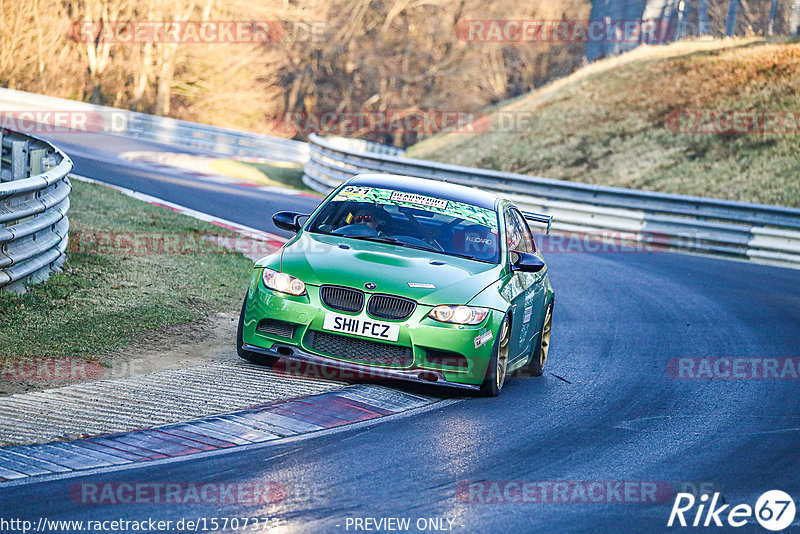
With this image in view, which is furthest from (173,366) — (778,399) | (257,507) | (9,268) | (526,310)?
(778,399)

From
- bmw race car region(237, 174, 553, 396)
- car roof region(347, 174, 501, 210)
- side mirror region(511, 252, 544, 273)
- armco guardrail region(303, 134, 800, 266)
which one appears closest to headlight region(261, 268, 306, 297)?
bmw race car region(237, 174, 553, 396)

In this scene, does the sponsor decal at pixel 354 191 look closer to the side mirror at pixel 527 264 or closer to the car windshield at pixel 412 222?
the car windshield at pixel 412 222

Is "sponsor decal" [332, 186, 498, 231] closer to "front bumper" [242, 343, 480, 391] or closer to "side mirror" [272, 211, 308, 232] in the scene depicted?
"side mirror" [272, 211, 308, 232]

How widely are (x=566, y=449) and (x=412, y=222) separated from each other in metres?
2.86

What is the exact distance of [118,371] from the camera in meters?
8.29

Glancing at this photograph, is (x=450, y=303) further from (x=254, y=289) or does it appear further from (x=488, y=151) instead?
(x=488, y=151)

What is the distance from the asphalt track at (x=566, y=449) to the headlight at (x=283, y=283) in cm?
136

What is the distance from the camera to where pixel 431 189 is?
9688mm

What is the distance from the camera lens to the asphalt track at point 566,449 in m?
5.46

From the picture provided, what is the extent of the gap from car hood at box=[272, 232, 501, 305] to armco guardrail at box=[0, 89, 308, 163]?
2762cm

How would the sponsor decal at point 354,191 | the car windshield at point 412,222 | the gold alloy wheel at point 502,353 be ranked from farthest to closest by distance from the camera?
the sponsor decal at point 354,191 < the car windshield at point 412,222 < the gold alloy wheel at point 502,353

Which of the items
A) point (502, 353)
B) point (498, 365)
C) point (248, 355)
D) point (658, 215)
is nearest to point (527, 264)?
point (502, 353)

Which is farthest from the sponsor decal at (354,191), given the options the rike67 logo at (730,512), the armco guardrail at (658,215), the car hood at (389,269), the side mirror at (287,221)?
the armco guardrail at (658,215)

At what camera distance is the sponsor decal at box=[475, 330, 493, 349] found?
8008mm
